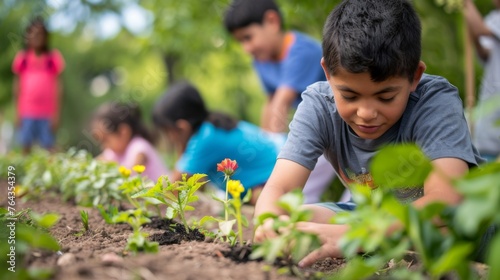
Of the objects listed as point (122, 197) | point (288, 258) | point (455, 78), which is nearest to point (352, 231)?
point (288, 258)

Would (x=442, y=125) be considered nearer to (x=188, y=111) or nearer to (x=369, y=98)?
(x=369, y=98)

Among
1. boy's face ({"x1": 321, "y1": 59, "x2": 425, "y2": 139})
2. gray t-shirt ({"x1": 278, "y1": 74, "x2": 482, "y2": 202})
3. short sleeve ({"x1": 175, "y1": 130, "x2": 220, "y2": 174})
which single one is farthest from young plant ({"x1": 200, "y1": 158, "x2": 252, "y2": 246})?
short sleeve ({"x1": 175, "y1": 130, "x2": 220, "y2": 174})

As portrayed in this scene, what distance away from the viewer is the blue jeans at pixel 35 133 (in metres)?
8.73

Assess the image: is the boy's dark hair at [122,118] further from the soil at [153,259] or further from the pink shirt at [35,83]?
the soil at [153,259]

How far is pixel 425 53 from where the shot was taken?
22.9ft

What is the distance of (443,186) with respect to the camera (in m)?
2.00

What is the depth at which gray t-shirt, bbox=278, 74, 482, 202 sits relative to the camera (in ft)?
7.20

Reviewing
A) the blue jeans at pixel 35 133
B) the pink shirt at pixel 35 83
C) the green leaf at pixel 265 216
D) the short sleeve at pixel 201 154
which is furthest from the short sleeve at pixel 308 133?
the pink shirt at pixel 35 83

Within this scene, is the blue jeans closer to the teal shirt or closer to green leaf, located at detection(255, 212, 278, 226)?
the teal shirt

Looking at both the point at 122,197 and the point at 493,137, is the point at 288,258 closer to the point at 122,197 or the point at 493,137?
the point at 122,197

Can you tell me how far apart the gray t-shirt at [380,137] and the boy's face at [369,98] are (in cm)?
12

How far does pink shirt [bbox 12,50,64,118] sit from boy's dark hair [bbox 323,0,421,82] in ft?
23.8

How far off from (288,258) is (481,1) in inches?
245

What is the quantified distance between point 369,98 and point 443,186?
403 millimetres
